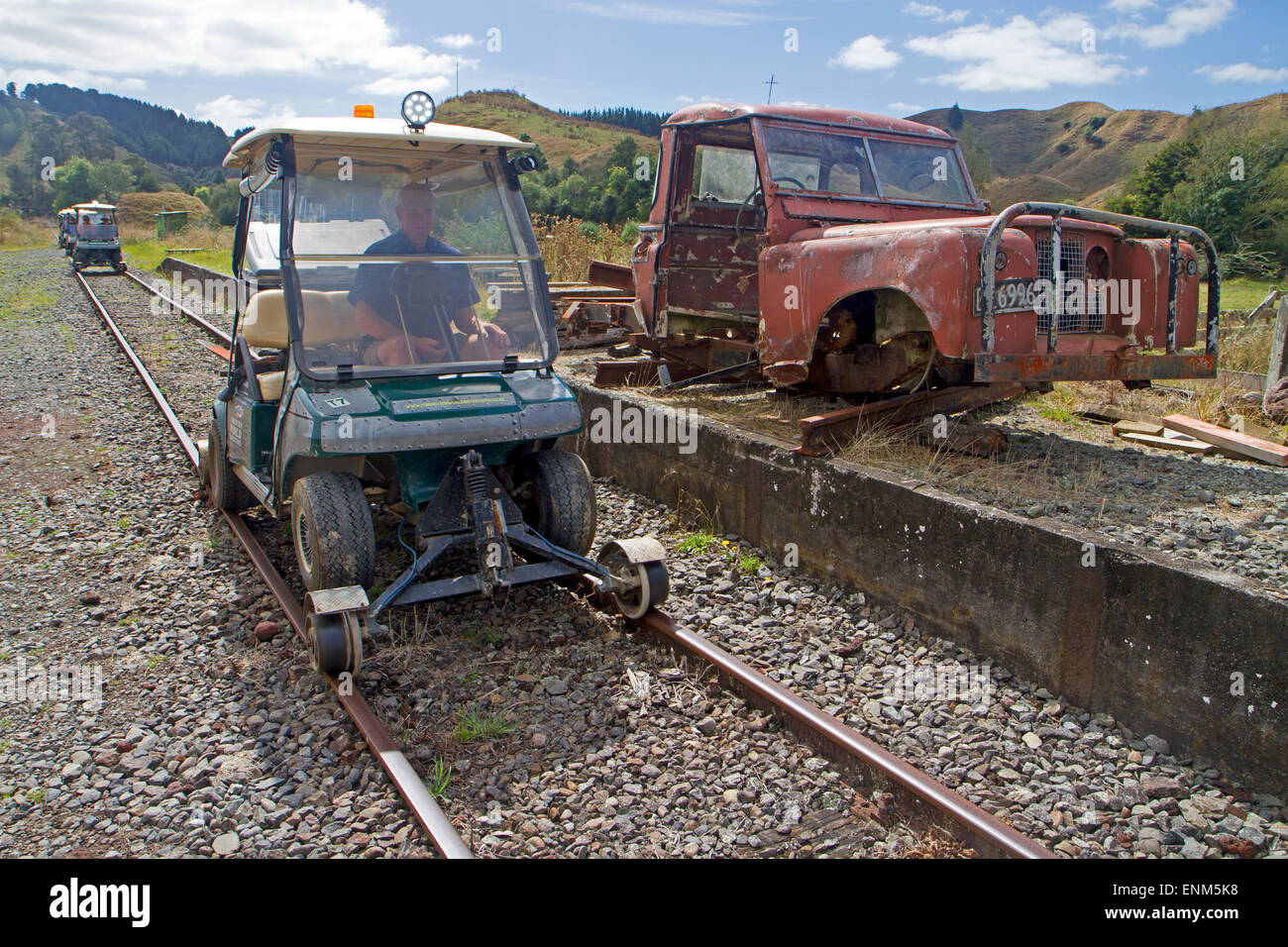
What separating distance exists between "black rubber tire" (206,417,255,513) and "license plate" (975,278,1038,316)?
4743 mm

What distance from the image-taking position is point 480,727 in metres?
3.62

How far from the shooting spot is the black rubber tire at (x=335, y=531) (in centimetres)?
414

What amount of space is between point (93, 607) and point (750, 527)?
3768 mm

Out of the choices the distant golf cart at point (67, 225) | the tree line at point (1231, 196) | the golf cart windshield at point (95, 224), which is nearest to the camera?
the tree line at point (1231, 196)

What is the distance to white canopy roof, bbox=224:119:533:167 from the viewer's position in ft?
14.2

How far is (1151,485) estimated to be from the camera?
5.20 meters

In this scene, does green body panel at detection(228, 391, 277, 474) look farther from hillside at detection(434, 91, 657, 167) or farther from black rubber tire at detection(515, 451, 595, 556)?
hillside at detection(434, 91, 657, 167)

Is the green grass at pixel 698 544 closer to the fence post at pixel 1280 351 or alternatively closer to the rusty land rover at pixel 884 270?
the rusty land rover at pixel 884 270

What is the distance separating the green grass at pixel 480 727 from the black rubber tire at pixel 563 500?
1281 millimetres

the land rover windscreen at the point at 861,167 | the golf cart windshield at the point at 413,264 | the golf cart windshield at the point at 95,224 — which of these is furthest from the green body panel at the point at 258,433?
the golf cart windshield at the point at 95,224

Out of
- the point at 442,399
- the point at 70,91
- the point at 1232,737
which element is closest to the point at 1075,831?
the point at 1232,737

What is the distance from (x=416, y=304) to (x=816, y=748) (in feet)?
Result: 9.93

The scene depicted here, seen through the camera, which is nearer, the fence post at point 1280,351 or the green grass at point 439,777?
the green grass at point 439,777
